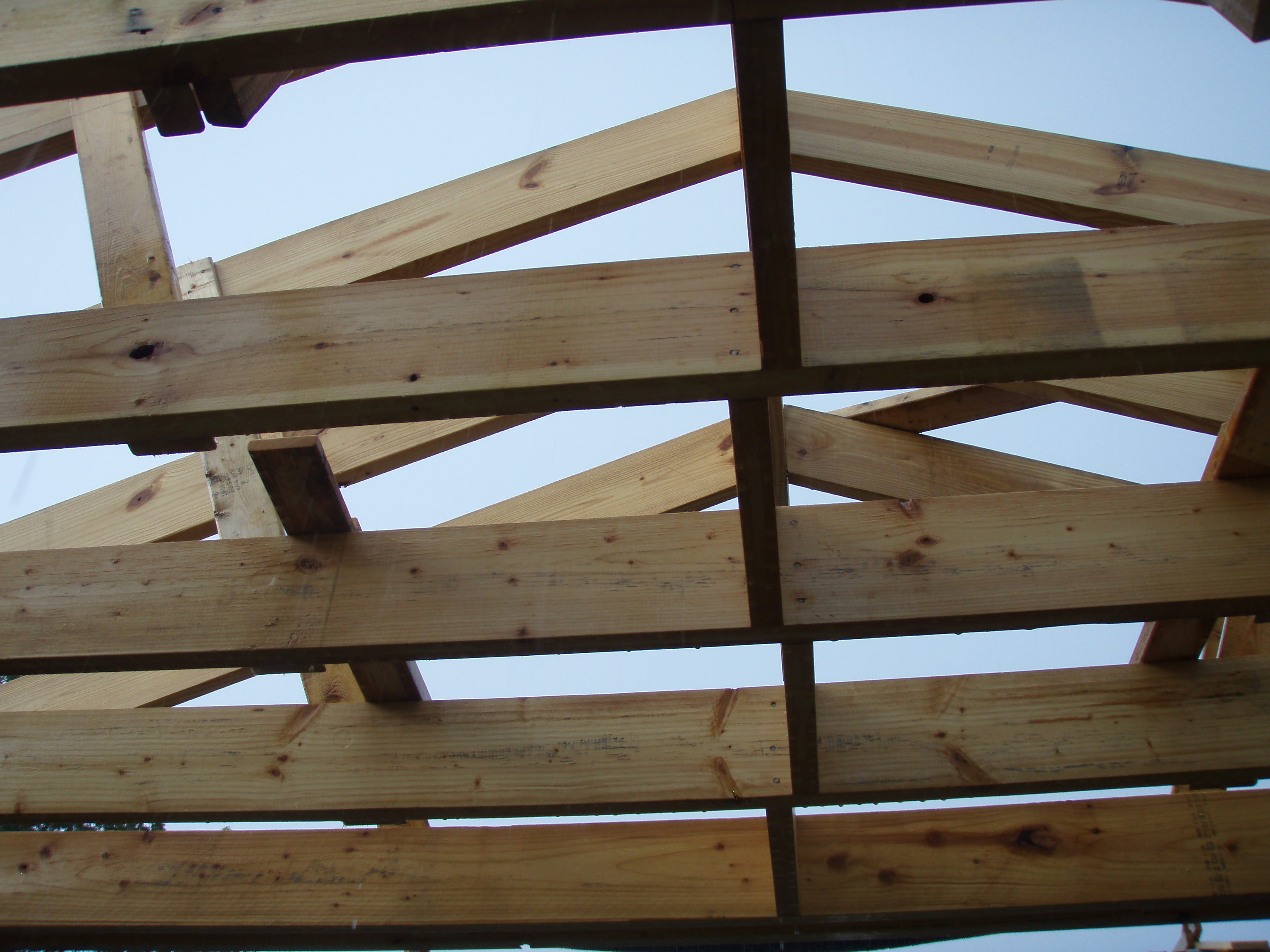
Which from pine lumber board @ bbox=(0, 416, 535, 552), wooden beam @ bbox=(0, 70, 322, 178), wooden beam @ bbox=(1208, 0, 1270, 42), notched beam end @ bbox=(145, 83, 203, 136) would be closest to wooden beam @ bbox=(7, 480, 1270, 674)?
pine lumber board @ bbox=(0, 416, 535, 552)

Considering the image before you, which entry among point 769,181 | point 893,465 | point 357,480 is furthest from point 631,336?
point 893,465

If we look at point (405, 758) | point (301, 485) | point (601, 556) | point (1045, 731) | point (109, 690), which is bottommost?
point (1045, 731)

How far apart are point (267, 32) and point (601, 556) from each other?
1287 millimetres

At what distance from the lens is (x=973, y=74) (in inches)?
140

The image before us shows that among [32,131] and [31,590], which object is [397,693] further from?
[32,131]

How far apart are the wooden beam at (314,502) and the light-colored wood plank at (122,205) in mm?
343

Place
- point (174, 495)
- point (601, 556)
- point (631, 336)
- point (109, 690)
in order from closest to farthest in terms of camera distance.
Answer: point (631, 336)
point (601, 556)
point (174, 495)
point (109, 690)

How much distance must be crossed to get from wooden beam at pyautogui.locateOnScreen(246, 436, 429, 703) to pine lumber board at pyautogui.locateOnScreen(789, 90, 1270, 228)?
1594 millimetres

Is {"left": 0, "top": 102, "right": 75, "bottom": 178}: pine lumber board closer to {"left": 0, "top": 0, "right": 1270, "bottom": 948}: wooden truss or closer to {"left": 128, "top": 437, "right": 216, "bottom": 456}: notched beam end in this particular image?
{"left": 0, "top": 0, "right": 1270, "bottom": 948}: wooden truss

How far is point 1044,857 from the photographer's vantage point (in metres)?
2.63

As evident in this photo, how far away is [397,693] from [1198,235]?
206cm

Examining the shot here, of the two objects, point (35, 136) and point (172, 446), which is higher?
point (35, 136)

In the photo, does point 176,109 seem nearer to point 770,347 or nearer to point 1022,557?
point 770,347

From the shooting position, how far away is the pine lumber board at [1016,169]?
8.41ft
